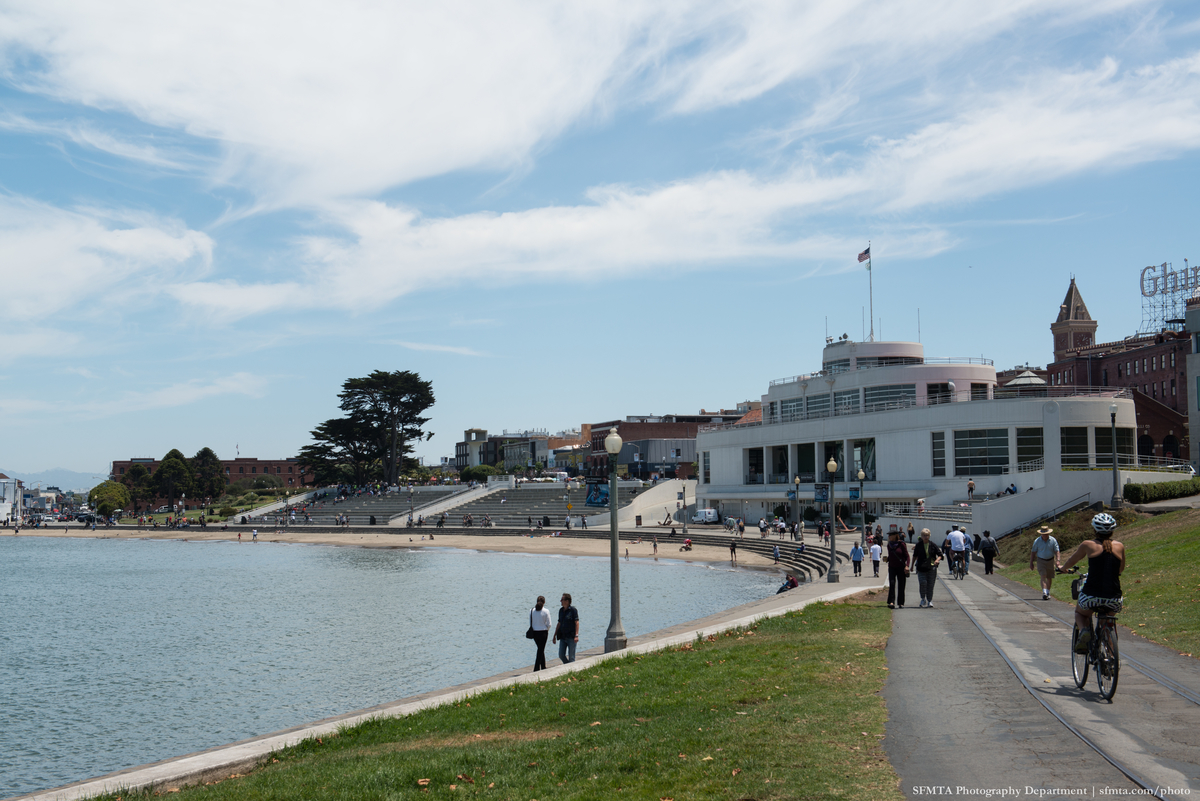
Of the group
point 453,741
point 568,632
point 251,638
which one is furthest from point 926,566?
point 251,638

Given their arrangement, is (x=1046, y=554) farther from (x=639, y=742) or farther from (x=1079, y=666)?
(x=639, y=742)

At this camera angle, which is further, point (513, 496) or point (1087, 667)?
point (513, 496)

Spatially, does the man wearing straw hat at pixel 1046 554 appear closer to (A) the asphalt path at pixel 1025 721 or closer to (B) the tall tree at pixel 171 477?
(A) the asphalt path at pixel 1025 721

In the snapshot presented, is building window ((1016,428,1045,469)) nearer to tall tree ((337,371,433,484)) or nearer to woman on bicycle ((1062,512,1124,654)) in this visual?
woman on bicycle ((1062,512,1124,654))

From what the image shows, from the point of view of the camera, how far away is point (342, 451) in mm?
126625

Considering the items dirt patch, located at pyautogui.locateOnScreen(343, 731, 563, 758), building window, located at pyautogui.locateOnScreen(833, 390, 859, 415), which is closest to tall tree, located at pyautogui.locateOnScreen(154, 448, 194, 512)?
building window, located at pyautogui.locateOnScreen(833, 390, 859, 415)

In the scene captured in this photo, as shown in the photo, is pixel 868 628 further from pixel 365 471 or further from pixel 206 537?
pixel 365 471

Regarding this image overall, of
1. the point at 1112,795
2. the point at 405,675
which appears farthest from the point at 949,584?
the point at 1112,795

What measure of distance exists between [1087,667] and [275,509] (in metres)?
118

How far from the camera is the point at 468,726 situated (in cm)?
1206

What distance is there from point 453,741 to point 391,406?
4735 inches

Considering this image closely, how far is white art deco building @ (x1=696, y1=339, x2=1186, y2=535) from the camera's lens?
49.7m

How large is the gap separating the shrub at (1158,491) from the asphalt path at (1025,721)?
95.2 ft

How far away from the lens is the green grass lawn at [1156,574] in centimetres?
1518
